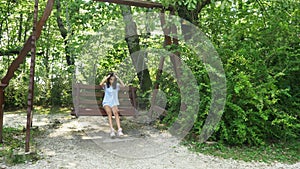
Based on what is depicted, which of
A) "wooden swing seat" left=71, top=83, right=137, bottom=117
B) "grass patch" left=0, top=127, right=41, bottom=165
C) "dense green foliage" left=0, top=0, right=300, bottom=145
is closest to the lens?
"grass patch" left=0, top=127, right=41, bottom=165

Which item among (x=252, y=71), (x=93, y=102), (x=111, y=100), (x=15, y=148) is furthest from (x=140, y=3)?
(x=15, y=148)

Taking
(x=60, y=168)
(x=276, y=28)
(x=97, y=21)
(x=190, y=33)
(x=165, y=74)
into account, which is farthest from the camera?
(x=97, y=21)

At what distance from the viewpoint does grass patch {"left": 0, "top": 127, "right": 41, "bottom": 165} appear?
11.9ft

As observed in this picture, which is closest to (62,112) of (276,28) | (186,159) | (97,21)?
(97,21)

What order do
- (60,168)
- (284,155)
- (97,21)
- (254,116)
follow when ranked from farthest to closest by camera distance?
(97,21) < (254,116) < (284,155) < (60,168)

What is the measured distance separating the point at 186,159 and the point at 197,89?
130 cm

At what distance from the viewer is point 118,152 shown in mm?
4133

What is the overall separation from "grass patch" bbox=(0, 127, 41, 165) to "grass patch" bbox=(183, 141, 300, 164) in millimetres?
2248

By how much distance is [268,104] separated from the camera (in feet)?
15.3

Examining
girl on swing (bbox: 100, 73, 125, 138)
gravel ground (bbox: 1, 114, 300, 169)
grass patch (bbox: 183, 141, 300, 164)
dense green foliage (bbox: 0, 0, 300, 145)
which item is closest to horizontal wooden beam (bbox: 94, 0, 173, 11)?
dense green foliage (bbox: 0, 0, 300, 145)

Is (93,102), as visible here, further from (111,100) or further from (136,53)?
(136,53)

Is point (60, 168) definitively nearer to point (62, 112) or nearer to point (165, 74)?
point (165, 74)

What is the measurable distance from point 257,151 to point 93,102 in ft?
8.97

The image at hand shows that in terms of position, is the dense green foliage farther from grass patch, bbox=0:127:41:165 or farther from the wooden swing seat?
grass patch, bbox=0:127:41:165
